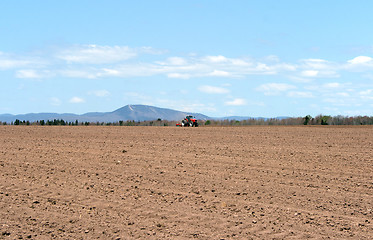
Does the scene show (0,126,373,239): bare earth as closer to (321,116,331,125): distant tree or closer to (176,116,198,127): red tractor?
(176,116,198,127): red tractor

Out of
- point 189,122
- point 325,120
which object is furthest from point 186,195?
point 325,120

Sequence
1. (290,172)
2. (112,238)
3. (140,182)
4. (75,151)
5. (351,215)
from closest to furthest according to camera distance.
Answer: (112,238) < (351,215) < (140,182) < (290,172) < (75,151)

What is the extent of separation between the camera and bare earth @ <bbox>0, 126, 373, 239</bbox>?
24.1 feet

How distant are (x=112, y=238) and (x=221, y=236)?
170 cm

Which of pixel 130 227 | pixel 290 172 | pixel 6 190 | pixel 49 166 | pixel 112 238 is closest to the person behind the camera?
pixel 112 238

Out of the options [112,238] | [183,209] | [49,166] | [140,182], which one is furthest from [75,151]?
[112,238]

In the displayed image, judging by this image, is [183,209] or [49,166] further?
[49,166]

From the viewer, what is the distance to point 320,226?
24.6 ft

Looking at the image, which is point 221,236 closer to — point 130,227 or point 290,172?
point 130,227

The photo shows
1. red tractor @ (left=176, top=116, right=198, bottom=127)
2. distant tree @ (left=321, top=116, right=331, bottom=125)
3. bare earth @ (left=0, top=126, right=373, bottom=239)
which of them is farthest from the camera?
distant tree @ (left=321, top=116, right=331, bottom=125)

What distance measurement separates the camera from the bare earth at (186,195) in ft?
24.1

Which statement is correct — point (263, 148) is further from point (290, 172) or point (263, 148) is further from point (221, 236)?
point (221, 236)

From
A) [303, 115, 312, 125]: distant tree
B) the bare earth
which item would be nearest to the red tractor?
[303, 115, 312, 125]: distant tree

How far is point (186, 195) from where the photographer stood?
9812 mm
